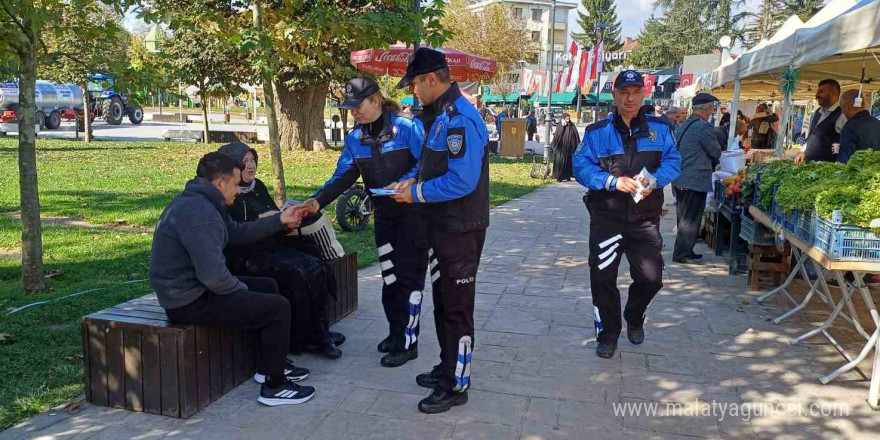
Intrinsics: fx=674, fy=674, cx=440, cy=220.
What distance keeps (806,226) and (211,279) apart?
12.6ft

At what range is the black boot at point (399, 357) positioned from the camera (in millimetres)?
4508

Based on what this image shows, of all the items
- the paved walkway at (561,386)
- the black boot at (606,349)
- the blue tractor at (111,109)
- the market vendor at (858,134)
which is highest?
the blue tractor at (111,109)

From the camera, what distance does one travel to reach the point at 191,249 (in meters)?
3.52

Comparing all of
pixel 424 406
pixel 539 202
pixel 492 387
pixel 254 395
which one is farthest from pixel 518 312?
pixel 539 202

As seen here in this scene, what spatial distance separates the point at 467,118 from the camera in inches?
142

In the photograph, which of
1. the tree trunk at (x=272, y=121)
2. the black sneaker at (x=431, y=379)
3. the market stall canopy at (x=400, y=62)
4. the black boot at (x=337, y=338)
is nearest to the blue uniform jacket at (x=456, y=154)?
the black sneaker at (x=431, y=379)

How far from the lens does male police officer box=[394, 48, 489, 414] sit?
3.58 meters

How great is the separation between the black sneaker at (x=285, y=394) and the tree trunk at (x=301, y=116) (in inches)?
678

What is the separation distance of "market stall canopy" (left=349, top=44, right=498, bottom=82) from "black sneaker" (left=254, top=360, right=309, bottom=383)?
7.94m

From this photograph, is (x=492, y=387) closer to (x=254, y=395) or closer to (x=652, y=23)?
(x=254, y=395)

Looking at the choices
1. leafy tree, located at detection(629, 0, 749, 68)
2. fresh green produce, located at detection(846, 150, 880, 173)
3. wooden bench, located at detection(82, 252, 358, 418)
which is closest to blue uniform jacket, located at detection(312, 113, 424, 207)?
wooden bench, located at detection(82, 252, 358, 418)

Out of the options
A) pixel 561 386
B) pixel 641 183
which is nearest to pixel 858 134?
pixel 641 183

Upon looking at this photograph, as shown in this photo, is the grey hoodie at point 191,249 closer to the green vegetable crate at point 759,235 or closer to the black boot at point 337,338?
the black boot at point 337,338

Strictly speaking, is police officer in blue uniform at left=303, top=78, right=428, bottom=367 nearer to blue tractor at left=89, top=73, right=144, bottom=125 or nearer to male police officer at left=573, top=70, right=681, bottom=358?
male police officer at left=573, top=70, right=681, bottom=358
